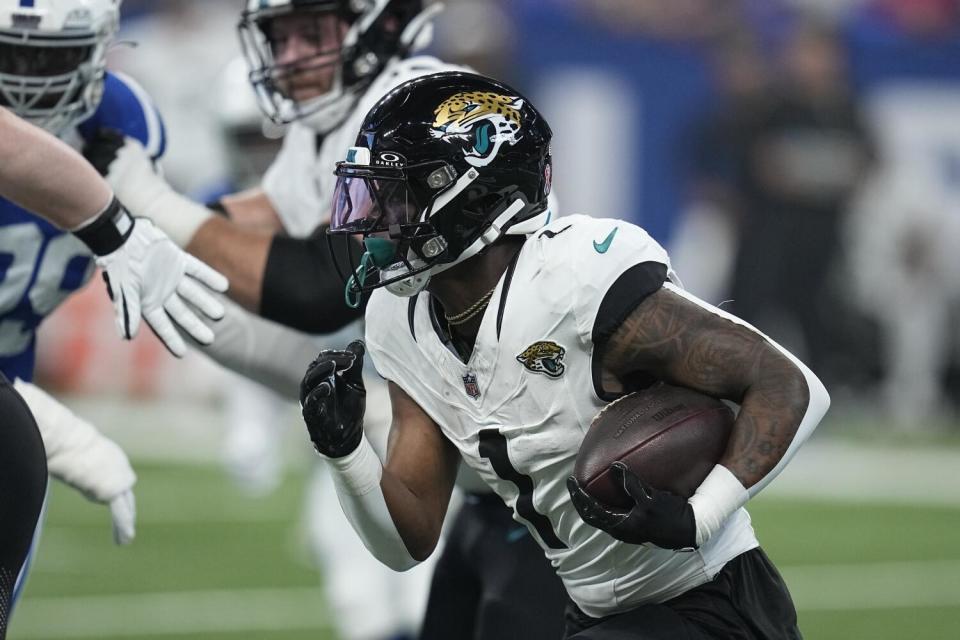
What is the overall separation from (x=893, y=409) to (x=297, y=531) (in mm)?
4026

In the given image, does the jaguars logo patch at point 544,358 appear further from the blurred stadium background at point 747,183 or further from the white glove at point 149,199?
the blurred stadium background at point 747,183

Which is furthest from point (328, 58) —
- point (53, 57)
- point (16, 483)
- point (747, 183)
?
point (747, 183)

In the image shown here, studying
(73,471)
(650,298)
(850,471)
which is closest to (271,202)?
(73,471)

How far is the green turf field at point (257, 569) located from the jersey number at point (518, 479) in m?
2.54

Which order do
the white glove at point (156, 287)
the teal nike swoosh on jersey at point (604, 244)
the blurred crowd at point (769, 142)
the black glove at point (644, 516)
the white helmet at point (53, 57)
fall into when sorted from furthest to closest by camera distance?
the blurred crowd at point (769, 142), the white helmet at point (53, 57), the white glove at point (156, 287), the teal nike swoosh on jersey at point (604, 244), the black glove at point (644, 516)

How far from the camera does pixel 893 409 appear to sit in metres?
9.70

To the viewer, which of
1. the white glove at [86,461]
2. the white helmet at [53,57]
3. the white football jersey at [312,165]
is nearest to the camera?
the white helmet at [53,57]

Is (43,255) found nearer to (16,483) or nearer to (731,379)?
(16,483)

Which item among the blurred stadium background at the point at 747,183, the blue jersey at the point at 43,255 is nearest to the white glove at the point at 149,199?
the blue jersey at the point at 43,255

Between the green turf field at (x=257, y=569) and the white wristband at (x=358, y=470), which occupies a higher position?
the white wristband at (x=358, y=470)

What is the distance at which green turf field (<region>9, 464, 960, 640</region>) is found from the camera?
5.58m

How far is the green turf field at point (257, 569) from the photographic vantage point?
18.3ft

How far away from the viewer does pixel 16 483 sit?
2.76 meters

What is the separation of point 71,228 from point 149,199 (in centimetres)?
54
